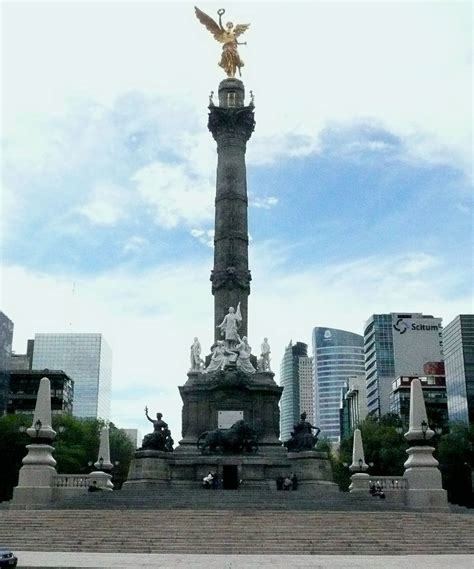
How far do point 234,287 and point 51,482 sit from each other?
1826 cm

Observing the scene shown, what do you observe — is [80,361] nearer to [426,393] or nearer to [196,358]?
[426,393]

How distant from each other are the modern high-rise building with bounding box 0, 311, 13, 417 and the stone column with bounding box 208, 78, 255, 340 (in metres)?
51.2

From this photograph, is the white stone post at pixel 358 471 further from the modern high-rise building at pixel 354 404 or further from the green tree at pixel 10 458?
the modern high-rise building at pixel 354 404

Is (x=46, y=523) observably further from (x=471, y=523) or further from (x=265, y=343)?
(x=265, y=343)

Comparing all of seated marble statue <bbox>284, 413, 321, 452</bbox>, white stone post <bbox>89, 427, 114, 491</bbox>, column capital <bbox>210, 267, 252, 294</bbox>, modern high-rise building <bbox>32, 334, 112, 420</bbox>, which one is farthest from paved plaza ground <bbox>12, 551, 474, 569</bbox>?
modern high-rise building <bbox>32, 334, 112, 420</bbox>

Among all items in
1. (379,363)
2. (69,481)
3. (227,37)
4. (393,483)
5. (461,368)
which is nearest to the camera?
(393,483)

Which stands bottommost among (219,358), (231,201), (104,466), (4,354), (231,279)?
(104,466)

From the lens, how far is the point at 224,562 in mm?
18375

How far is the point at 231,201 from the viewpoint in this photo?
1919 inches

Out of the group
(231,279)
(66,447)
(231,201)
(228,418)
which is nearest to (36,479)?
(228,418)

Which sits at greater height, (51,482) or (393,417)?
(393,417)

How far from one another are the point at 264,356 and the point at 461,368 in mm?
50785

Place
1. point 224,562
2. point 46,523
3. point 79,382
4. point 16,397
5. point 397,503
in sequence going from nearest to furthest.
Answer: point 224,562 < point 46,523 < point 397,503 < point 16,397 < point 79,382

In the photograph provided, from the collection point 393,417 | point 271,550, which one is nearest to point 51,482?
point 271,550
